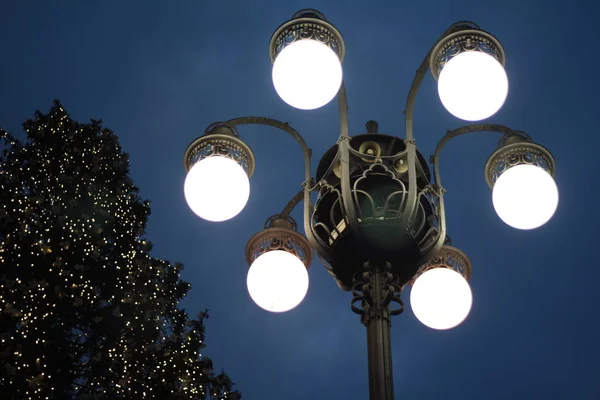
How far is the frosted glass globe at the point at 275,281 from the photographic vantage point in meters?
4.42

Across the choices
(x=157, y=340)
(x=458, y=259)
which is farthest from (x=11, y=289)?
(x=458, y=259)

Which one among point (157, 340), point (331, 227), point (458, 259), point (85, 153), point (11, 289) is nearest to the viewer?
point (331, 227)

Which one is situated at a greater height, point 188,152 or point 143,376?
point 143,376

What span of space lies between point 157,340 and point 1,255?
272 centimetres

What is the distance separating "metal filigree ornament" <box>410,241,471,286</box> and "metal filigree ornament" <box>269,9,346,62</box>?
163 cm

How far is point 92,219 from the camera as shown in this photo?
1084 centimetres

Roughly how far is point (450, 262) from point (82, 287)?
7.06m

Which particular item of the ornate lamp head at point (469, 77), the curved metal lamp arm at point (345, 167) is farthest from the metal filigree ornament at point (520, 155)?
the curved metal lamp arm at point (345, 167)

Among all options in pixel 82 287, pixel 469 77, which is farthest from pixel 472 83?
pixel 82 287

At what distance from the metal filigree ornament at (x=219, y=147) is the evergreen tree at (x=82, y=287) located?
18.5 ft

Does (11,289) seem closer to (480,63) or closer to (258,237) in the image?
(258,237)

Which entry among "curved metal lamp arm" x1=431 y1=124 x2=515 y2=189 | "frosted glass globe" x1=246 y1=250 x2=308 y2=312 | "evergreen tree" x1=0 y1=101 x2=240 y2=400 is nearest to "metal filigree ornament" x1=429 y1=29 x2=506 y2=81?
"curved metal lamp arm" x1=431 y1=124 x2=515 y2=189

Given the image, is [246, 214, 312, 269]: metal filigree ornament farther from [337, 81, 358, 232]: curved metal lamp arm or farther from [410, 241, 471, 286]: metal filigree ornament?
[337, 81, 358, 232]: curved metal lamp arm

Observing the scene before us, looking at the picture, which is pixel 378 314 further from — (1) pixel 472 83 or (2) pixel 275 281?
(1) pixel 472 83
